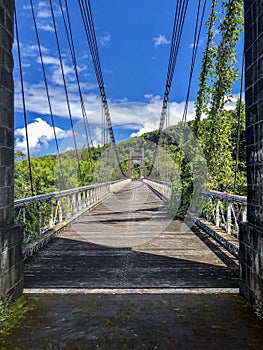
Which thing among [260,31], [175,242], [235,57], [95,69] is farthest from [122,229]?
[95,69]

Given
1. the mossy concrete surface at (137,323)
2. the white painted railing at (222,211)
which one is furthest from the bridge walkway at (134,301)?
the white painted railing at (222,211)

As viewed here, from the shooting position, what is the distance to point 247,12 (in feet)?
8.18

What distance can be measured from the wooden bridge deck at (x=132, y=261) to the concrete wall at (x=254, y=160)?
435mm

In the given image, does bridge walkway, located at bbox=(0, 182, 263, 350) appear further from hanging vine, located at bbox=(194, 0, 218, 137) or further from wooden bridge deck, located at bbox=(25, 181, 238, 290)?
hanging vine, located at bbox=(194, 0, 218, 137)

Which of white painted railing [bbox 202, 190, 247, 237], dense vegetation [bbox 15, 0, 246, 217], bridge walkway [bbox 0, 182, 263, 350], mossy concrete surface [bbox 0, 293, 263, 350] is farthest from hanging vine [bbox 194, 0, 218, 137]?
mossy concrete surface [bbox 0, 293, 263, 350]

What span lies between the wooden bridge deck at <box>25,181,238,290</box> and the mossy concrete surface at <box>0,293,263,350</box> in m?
0.32

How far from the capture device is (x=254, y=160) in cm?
240

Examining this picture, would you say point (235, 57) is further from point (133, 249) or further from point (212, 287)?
point (212, 287)

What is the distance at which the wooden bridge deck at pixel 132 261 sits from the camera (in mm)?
2938

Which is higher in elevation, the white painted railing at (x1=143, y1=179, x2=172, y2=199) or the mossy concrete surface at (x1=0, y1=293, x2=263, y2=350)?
the white painted railing at (x1=143, y1=179, x2=172, y2=199)

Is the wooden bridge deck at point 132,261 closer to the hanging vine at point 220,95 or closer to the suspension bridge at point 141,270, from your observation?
the suspension bridge at point 141,270

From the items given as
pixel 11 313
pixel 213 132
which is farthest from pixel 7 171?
pixel 213 132

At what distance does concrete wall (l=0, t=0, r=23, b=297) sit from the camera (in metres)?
2.36

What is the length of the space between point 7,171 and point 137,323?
1322 mm
